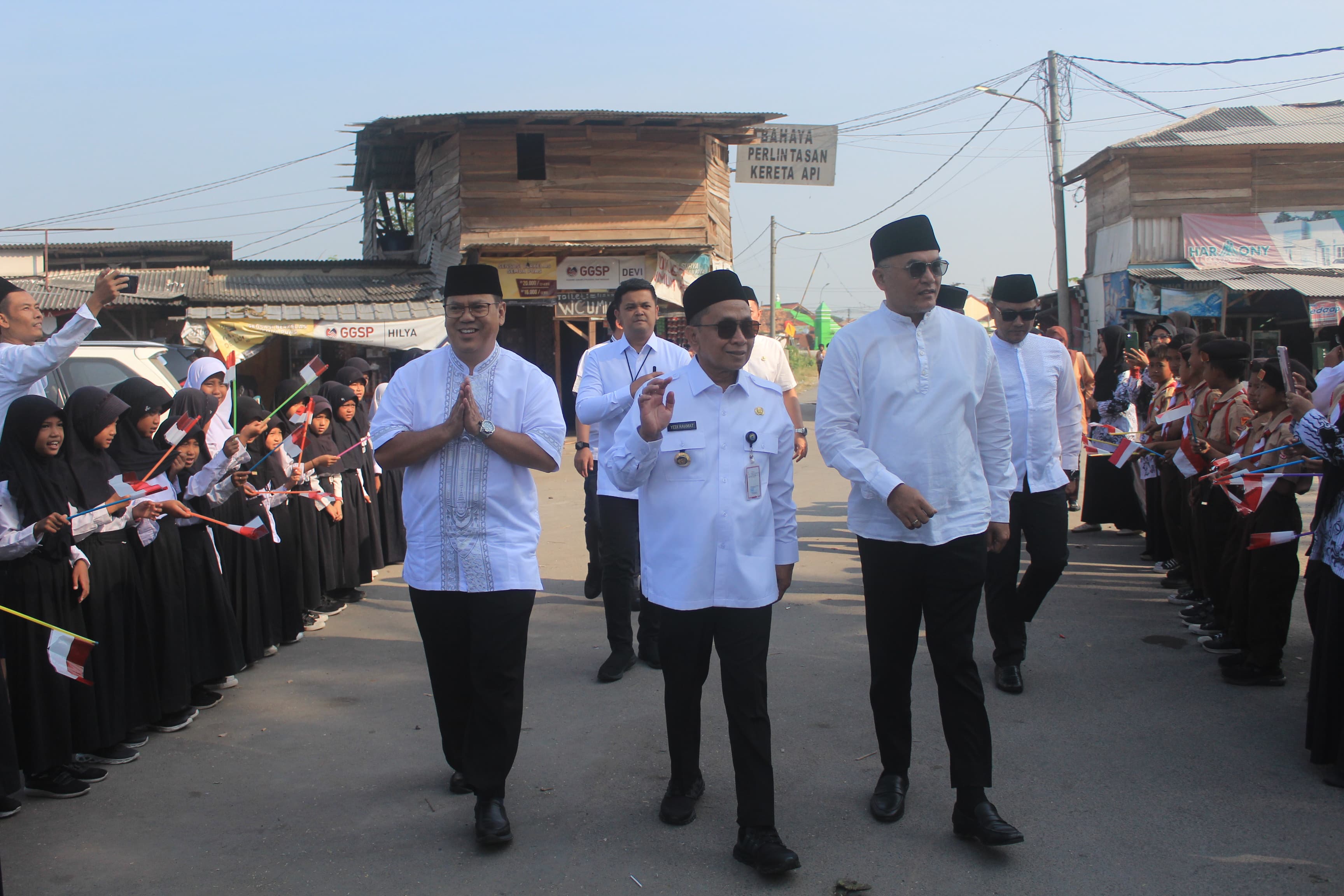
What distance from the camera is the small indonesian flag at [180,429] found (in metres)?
4.88

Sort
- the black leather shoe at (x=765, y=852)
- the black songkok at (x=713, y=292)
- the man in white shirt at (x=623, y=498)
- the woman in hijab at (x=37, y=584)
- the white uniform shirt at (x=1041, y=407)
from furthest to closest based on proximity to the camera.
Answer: the man in white shirt at (x=623, y=498) < the white uniform shirt at (x=1041, y=407) < the woman in hijab at (x=37, y=584) < the black songkok at (x=713, y=292) < the black leather shoe at (x=765, y=852)

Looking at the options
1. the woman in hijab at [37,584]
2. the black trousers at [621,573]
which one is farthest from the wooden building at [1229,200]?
the woman in hijab at [37,584]

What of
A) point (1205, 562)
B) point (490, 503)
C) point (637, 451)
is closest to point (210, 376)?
point (490, 503)

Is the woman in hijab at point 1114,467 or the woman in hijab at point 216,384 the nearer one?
the woman in hijab at point 216,384

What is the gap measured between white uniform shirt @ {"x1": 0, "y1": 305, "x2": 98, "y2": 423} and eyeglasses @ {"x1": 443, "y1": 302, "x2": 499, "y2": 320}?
1.52 m

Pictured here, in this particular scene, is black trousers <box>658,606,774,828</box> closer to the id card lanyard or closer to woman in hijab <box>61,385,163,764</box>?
the id card lanyard

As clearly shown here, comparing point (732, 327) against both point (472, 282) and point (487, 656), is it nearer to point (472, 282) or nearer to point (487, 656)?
point (472, 282)

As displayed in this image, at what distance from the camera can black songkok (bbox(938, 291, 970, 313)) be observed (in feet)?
18.2

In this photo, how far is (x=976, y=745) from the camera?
352 cm

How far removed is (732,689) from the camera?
11.4ft

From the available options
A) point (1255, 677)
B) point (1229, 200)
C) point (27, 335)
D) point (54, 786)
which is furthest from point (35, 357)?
point (1229, 200)

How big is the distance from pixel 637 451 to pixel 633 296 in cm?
234

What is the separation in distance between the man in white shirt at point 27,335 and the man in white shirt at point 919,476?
295cm

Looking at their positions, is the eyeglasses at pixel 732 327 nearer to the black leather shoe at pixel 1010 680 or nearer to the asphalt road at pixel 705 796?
the asphalt road at pixel 705 796
